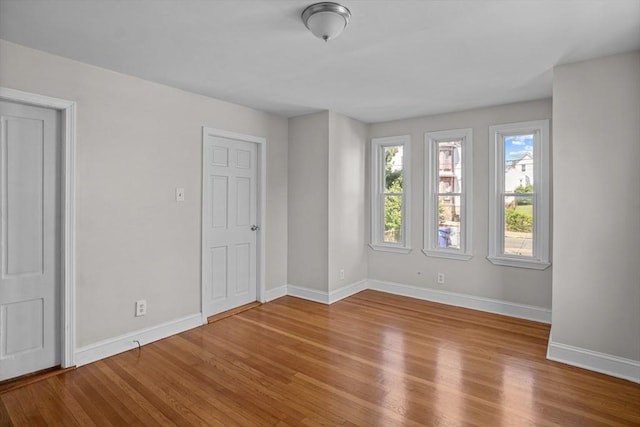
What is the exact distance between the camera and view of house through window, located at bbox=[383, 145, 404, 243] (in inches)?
195

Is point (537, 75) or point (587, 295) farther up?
point (537, 75)

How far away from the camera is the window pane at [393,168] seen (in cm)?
494

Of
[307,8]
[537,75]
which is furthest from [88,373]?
[537,75]

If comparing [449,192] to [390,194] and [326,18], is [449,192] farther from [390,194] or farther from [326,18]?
[326,18]

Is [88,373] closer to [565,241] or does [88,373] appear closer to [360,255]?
[360,255]

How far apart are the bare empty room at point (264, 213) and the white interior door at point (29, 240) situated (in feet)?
0.05

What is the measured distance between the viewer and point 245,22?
2184mm

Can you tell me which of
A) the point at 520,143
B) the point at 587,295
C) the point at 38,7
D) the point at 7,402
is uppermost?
the point at 38,7

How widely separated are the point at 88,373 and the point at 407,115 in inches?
169

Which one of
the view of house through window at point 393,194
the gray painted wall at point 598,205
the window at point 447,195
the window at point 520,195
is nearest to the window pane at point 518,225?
the window at point 520,195

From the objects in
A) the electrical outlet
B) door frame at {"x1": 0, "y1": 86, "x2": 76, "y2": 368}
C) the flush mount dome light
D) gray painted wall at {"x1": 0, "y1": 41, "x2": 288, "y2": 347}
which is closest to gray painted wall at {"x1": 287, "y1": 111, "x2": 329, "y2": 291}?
gray painted wall at {"x1": 0, "y1": 41, "x2": 288, "y2": 347}

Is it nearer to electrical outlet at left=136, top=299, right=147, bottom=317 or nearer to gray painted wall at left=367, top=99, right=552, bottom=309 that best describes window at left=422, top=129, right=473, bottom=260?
gray painted wall at left=367, top=99, right=552, bottom=309

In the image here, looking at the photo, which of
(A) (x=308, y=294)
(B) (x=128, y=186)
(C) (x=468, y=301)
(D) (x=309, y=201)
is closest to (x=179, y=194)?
(B) (x=128, y=186)

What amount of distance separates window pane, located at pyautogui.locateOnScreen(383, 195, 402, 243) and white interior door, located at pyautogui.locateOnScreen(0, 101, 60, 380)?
12.5ft
